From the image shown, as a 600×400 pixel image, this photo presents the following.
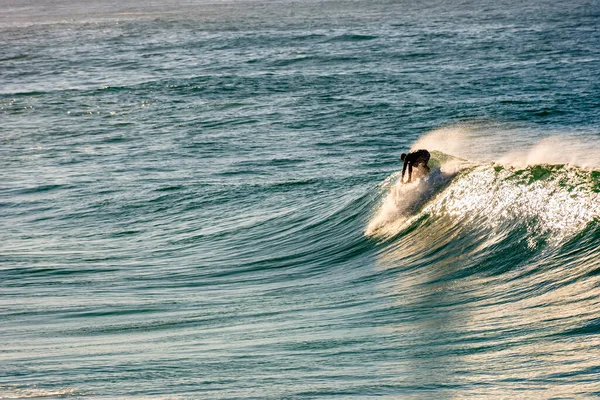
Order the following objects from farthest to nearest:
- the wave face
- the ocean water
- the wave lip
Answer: the wave lip
the ocean water
the wave face

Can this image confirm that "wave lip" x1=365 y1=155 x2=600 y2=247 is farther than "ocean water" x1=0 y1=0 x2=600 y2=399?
Yes

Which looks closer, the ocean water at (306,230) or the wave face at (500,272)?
the wave face at (500,272)

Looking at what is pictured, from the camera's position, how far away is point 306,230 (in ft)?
62.3

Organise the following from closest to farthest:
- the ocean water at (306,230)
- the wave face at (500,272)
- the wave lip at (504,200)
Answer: the wave face at (500,272) < the ocean water at (306,230) < the wave lip at (504,200)

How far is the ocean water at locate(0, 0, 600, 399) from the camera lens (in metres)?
9.34

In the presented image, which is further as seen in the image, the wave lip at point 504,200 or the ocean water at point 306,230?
the wave lip at point 504,200

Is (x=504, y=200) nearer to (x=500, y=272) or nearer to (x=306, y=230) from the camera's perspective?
(x=500, y=272)

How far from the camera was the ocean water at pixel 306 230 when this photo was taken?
9.34m

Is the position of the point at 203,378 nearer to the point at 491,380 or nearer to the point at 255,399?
the point at 255,399

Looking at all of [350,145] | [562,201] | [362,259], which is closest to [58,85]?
[350,145]

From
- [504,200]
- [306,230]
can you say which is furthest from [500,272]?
[306,230]

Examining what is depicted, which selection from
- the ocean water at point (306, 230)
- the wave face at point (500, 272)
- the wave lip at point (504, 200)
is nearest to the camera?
the wave face at point (500, 272)

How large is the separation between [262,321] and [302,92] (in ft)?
89.9

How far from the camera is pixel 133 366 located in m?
9.66
